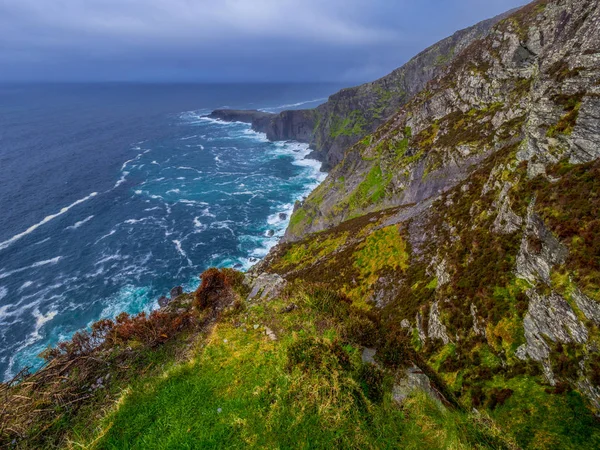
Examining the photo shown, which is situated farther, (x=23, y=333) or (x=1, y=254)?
(x=1, y=254)

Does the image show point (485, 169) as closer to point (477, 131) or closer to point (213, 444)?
point (477, 131)

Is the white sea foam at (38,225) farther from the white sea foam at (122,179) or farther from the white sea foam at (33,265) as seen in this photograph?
the white sea foam at (122,179)

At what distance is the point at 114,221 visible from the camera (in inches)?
3558

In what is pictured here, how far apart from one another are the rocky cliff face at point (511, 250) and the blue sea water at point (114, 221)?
35.4m

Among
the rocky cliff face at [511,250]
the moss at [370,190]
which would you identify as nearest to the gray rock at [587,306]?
the rocky cliff face at [511,250]

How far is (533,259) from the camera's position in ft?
58.8

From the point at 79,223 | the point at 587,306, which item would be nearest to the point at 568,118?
the point at 587,306

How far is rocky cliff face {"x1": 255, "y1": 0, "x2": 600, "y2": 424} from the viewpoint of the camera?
14.8 meters

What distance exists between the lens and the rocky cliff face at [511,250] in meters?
14.8

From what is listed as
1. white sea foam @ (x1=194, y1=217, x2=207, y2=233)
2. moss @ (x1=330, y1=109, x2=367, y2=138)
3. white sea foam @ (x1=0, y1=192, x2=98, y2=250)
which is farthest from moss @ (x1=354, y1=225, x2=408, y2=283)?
moss @ (x1=330, y1=109, x2=367, y2=138)

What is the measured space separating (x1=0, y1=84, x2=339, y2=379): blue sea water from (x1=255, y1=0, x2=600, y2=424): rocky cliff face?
3539 centimetres

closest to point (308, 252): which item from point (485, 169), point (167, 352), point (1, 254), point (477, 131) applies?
point (485, 169)

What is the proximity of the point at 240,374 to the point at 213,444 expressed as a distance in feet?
8.17

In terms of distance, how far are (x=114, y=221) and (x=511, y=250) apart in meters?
96.9
